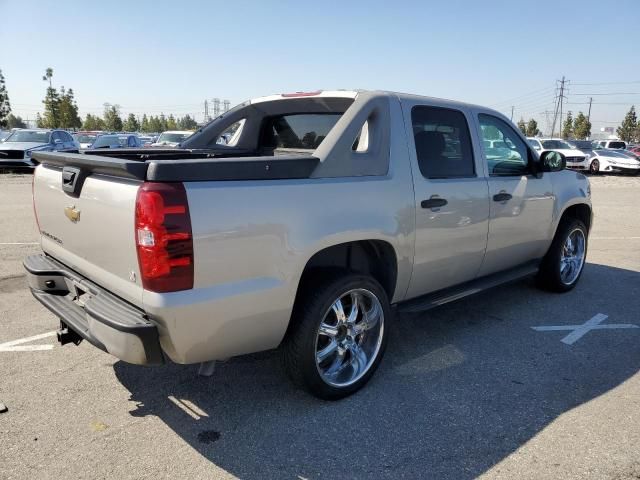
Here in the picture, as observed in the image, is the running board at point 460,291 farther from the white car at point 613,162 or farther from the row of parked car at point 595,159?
the white car at point 613,162

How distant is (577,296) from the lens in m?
5.50

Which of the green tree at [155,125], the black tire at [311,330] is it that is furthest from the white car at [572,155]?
the green tree at [155,125]

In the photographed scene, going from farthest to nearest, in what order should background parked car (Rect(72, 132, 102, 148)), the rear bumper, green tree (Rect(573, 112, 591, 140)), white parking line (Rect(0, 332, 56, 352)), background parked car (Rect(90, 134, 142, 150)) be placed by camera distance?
green tree (Rect(573, 112, 591, 140)) → background parked car (Rect(72, 132, 102, 148)) → background parked car (Rect(90, 134, 142, 150)) → white parking line (Rect(0, 332, 56, 352)) → the rear bumper

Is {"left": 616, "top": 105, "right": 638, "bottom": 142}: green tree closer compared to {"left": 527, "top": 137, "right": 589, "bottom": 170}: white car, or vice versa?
{"left": 527, "top": 137, "right": 589, "bottom": 170}: white car

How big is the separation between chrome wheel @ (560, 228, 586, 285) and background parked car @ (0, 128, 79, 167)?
55.8 feet

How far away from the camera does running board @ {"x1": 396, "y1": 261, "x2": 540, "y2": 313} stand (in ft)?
12.3

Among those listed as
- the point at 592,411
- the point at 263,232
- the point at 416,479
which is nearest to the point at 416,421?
the point at 416,479

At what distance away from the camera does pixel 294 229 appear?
2.77 metres

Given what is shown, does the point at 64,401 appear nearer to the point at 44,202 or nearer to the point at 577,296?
the point at 44,202

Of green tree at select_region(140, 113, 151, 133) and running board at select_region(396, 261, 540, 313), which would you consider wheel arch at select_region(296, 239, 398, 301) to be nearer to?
running board at select_region(396, 261, 540, 313)

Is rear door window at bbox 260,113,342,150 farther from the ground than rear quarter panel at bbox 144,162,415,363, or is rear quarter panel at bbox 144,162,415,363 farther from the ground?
rear door window at bbox 260,113,342,150

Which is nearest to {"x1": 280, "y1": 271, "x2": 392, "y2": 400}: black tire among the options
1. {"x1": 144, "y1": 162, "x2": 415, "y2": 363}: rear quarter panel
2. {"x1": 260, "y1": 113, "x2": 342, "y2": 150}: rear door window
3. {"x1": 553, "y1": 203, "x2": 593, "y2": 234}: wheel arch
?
{"x1": 144, "y1": 162, "x2": 415, "y2": 363}: rear quarter panel

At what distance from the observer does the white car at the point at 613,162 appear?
84.3ft

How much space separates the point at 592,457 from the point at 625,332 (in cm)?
220
